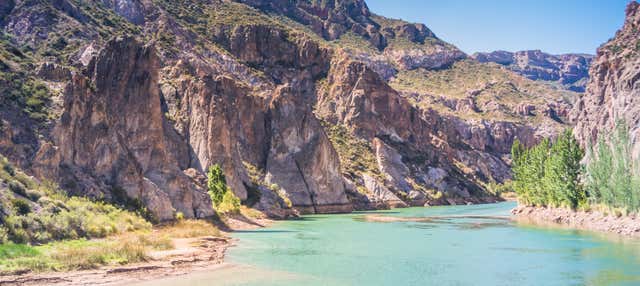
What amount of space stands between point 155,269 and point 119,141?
27.0 metres

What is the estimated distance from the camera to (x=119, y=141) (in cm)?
5469

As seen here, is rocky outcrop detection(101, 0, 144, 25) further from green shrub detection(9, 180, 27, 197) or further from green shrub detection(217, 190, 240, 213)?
green shrub detection(9, 180, 27, 197)

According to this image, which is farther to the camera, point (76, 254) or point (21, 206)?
point (21, 206)

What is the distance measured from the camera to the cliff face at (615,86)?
8169 cm

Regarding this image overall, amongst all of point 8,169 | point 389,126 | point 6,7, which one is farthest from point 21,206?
point 389,126

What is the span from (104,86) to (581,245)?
159 ft

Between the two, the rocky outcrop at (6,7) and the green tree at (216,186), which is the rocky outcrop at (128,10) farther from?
the green tree at (216,186)

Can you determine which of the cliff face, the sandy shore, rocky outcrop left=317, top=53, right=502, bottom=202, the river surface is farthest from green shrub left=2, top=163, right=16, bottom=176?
rocky outcrop left=317, top=53, right=502, bottom=202

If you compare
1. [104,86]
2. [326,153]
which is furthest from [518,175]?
[104,86]

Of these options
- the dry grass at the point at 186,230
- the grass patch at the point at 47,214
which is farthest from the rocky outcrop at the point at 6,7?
the grass patch at the point at 47,214

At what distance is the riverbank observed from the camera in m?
56.2

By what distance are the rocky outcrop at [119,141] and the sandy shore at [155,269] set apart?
9.71 m

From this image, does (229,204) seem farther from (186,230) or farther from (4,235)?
(4,235)

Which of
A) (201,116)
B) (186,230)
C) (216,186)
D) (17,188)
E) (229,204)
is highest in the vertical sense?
(201,116)
